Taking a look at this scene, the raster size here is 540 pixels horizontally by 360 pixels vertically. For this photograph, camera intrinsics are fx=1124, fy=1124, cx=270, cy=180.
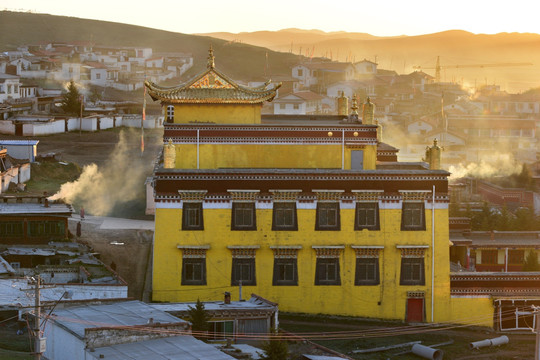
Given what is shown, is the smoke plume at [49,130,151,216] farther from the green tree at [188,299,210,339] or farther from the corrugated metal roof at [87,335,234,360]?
the corrugated metal roof at [87,335,234,360]

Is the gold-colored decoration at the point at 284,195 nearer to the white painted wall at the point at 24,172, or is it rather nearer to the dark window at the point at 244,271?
the dark window at the point at 244,271

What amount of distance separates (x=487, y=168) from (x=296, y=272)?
2717 inches

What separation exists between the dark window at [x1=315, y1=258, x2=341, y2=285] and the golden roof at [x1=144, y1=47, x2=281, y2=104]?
36.6ft

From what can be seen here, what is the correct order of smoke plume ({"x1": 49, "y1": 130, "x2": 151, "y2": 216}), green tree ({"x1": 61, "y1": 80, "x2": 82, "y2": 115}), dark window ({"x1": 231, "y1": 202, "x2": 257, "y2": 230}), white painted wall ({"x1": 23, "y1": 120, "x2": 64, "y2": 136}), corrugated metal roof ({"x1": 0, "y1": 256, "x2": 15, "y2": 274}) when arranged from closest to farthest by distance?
1. corrugated metal roof ({"x1": 0, "y1": 256, "x2": 15, "y2": 274})
2. dark window ({"x1": 231, "y1": 202, "x2": 257, "y2": 230})
3. smoke plume ({"x1": 49, "y1": 130, "x2": 151, "y2": 216})
4. white painted wall ({"x1": 23, "y1": 120, "x2": 64, "y2": 136})
5. green tree ({"x1": 61, "y1": 80, "x2": 82, "y2": 115})

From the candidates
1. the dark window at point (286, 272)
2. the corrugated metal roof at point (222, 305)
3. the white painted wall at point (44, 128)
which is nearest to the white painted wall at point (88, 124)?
the white painted wall at point (44, 128)

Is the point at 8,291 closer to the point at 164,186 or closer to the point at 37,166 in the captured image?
the point at 164,186

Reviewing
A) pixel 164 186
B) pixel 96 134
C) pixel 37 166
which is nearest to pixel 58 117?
pixel 96 134

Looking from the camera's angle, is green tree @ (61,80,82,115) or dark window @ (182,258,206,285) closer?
dark window @ (182,258,206,285)

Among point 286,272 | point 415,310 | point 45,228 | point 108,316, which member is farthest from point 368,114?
point 108,316

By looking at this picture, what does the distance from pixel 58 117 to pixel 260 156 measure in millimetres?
65172

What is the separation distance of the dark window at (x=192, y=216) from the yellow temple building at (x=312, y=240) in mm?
46

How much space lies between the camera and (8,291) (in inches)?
1859

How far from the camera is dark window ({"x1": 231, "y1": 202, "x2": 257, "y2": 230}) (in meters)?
51.7

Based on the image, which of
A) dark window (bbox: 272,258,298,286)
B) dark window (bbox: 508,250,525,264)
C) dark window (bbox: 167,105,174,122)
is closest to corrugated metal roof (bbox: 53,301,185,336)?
dark window (bbox: 272,258,298,286)
